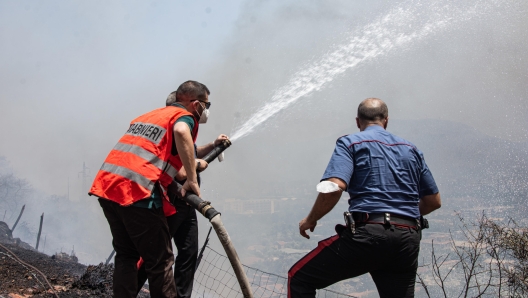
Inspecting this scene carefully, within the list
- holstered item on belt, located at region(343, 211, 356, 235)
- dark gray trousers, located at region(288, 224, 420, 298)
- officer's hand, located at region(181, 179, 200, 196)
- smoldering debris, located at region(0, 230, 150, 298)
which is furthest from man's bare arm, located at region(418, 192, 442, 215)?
smoldering debris, located at region(0, 230, 150, 298)

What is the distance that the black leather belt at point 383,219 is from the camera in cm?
252

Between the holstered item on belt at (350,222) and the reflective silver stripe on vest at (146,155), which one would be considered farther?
the reflective silver stripe on vest at (146,155)

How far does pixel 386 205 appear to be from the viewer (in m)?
2.56

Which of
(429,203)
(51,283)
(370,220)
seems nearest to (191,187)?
(370,220)

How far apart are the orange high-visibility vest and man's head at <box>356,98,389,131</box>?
1267 mm

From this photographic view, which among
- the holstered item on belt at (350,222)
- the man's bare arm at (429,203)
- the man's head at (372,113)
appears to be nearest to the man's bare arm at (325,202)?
the holstered item on belt at (350,222)

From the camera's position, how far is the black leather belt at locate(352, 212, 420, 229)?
2.52 m

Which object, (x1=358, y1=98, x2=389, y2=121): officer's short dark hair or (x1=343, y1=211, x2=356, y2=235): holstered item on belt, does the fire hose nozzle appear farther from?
(x1=343, y1=211, x2=356, y2=235): holstered item on belt

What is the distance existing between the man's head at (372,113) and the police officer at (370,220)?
213 millimetres

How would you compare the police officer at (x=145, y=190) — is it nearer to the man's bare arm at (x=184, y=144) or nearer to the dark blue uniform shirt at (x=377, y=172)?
the man's bare arm at (x=184, y=144)

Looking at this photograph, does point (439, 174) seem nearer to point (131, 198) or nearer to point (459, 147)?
point (459, 147)

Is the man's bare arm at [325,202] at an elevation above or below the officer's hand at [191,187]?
below

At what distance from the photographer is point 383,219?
99.2 inches

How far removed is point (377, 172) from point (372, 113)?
21.2 inches
